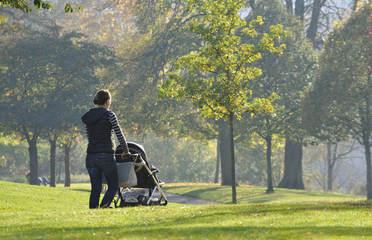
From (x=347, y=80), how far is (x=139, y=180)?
2078cm

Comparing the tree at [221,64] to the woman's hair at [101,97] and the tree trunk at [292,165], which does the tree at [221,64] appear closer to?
the woman's hair at [101,97]

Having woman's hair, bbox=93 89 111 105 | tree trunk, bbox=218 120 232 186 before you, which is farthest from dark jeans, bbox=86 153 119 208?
tree trunk, bbox=218 120 232 186

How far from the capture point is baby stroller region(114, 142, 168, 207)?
11.3 metres

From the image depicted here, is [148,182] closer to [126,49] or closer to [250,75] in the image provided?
[250,75]

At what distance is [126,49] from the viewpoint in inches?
1585

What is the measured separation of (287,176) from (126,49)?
15.5 metres

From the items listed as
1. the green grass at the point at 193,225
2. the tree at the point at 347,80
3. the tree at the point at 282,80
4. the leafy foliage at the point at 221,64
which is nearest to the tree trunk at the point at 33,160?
the tree at the point at 282,80

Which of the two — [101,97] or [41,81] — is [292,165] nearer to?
[41,81]

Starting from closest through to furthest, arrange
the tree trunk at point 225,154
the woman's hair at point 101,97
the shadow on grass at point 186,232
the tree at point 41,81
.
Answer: the shadow on grass at point 186,232 < the woman's hair at point 101,97 < the tree at point 41,81 < the tree trunk at point 225,154

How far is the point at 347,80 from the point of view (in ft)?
99.5

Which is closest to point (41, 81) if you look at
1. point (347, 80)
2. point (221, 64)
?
point (221, 64)

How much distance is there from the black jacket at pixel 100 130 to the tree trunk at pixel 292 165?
30.9 m

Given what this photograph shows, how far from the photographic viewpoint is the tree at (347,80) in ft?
97.5

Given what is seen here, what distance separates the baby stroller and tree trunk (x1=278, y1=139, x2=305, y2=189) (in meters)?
28.0
